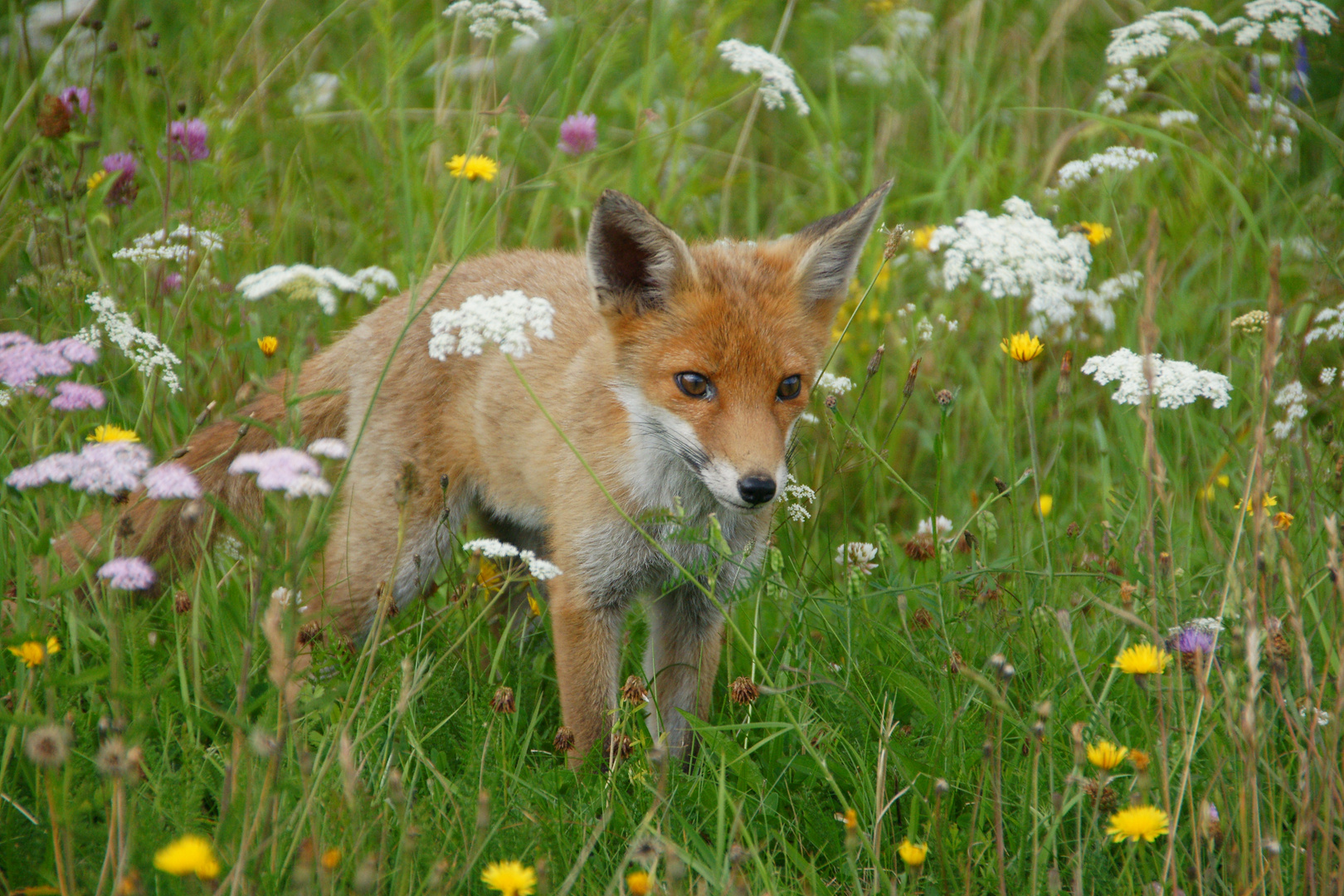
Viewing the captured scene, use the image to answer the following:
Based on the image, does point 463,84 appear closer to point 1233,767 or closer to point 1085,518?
point 1085,518

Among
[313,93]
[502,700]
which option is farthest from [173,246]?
[313,93]

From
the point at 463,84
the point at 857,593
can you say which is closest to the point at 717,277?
the point at 857,593

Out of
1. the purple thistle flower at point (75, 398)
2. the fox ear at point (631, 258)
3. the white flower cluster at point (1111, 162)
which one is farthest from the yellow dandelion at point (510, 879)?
the white flower cluster at point (1111, 162)

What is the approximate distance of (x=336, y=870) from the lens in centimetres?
205

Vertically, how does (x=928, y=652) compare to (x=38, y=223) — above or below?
below

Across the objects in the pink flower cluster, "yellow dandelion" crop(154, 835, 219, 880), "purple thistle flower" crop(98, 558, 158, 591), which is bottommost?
"yellow dandelion" crop(154, 835, 219, 880)

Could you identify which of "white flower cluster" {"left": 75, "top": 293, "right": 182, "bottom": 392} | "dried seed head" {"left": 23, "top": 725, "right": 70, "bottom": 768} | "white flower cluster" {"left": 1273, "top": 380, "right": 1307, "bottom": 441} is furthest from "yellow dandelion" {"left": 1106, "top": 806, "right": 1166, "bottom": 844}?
"white flower cluster" {"left": 75, "top": 293, "right": 182, "bottom": 392}

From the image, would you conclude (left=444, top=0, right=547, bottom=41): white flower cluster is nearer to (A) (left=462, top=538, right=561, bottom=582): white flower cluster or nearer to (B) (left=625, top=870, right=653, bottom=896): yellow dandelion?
(A) (left=462, top=538, right=561, bottom=582): white flower cluster

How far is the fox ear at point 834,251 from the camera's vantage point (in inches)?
131

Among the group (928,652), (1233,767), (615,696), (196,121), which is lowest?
(615,696)

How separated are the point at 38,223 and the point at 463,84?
11.8ft

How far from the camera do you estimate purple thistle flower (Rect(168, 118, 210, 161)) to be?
3895mm

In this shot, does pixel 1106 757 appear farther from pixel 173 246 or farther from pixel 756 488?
pixel 173 246

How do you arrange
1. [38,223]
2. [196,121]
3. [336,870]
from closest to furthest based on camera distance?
[336,870] < [38,223] < [196,121]
